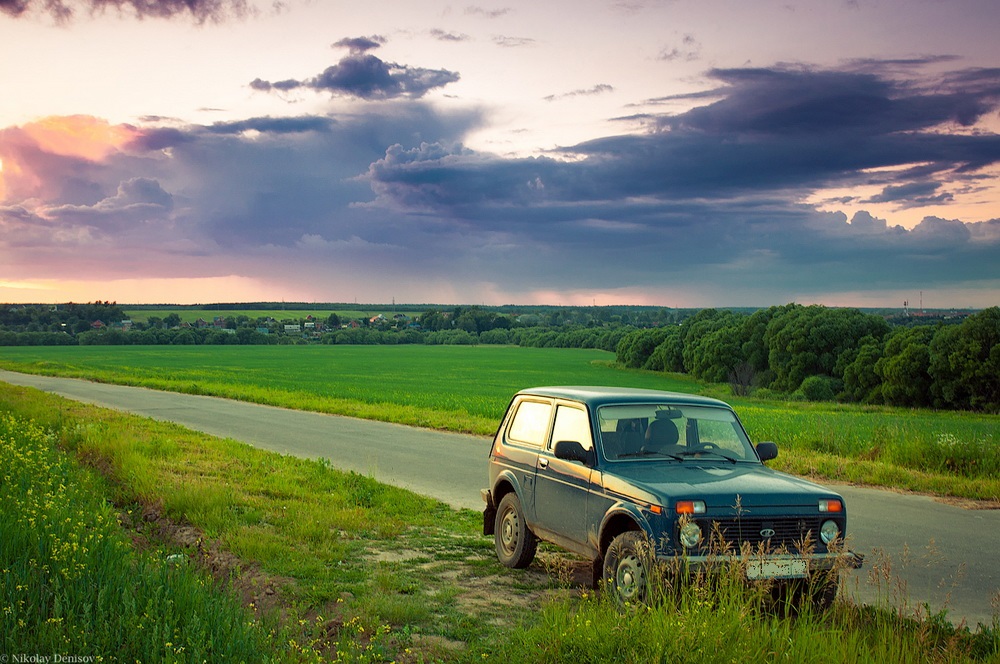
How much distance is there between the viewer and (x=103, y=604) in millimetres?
6055

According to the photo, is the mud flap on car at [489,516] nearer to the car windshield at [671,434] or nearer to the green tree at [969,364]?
the car windshield at [671,434]

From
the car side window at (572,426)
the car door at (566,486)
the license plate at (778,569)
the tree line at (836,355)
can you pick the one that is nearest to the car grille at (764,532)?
the license plate at (778,569)

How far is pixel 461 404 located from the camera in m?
32.7

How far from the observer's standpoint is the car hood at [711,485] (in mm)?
6758

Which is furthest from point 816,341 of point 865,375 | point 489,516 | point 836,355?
point 489,516

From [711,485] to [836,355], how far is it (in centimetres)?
7476

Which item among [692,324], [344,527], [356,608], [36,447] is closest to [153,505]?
[344,527]

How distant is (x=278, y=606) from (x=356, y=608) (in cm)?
63

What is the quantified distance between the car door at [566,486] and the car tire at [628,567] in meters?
0.57

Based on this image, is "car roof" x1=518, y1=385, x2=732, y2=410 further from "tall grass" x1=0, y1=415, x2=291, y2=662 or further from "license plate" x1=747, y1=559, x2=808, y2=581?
"tall grass" x1=0, y1=415, x2=291, y2=662

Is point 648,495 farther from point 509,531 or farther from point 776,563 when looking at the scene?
point 509,531

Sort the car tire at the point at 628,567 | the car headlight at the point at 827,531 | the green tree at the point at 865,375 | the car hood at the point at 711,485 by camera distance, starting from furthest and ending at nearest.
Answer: the green tree at the point at 865,375
the car headlight at the point at 827,531
the car hood at the point at 711,485
the car tire at the point at 628,567

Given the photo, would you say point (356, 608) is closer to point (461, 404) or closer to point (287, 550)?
point (287, 550)

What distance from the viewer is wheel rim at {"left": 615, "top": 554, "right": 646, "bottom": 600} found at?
6.63 meters
